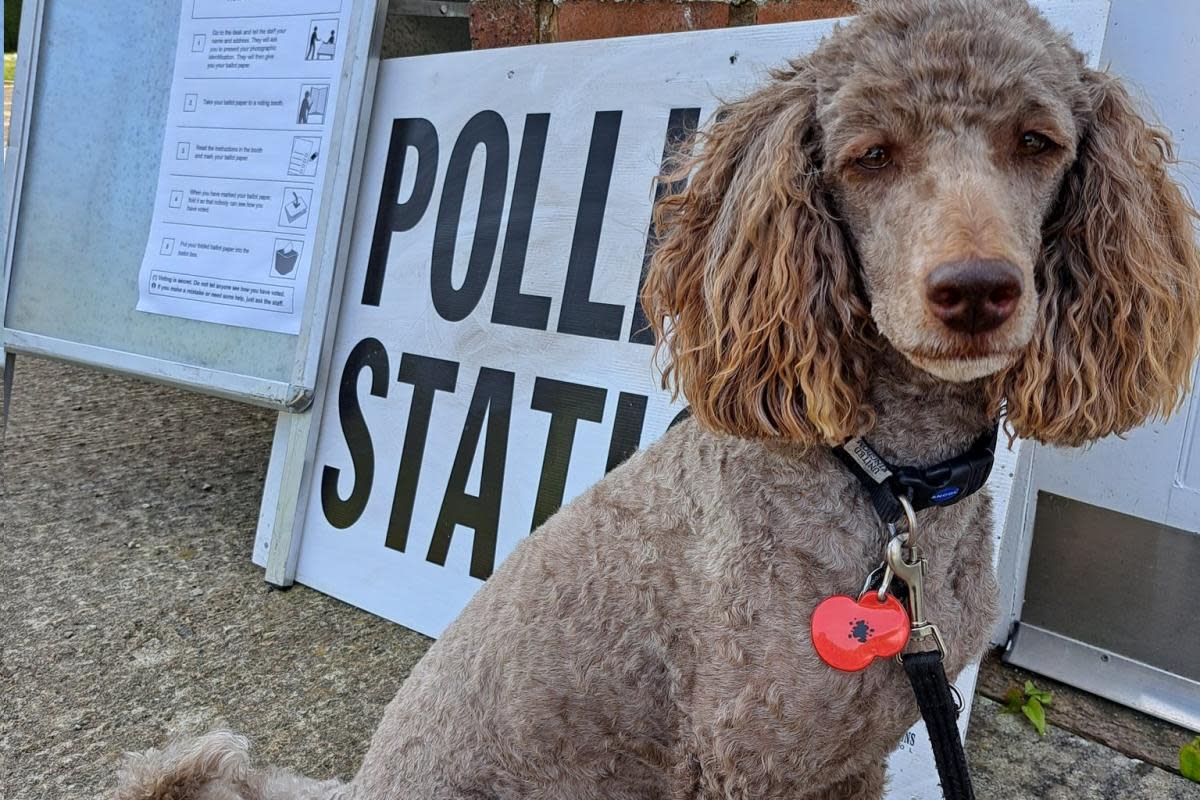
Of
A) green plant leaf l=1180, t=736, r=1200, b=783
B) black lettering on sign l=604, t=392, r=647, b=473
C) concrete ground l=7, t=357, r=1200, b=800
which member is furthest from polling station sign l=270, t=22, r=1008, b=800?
green plant leaf l=1180, t=736, r=1200, b=783

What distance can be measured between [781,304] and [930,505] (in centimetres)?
39

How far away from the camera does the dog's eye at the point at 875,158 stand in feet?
4.49

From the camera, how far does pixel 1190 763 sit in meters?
2.32

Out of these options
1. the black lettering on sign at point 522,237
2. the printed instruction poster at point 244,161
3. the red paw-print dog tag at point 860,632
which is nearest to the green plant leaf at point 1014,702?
the red paw-print dog tag at point 860,632

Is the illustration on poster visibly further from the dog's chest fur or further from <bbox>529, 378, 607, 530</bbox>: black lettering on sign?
the dog's chest fur

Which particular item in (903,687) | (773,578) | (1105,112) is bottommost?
(903,687)

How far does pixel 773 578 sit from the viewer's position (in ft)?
4.72

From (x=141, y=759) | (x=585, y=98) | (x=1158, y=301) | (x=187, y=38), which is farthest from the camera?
(x=187, y=38)

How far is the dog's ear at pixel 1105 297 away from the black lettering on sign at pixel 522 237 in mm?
1597

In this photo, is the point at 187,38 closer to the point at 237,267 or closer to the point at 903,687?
the point at 237,267

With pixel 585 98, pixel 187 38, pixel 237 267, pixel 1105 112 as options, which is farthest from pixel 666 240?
pixel 187 38

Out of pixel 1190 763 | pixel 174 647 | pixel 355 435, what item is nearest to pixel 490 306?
pixel 355 435

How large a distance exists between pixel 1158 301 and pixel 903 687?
712mm

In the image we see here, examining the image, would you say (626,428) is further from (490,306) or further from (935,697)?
(935,697)
